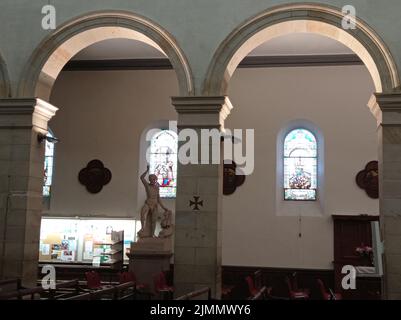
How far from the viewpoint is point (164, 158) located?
15219mm

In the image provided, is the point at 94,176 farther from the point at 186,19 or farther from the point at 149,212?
the point at 186,19

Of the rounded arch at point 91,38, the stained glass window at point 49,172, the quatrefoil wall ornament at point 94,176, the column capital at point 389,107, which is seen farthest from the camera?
the stained glass window at point 49,172

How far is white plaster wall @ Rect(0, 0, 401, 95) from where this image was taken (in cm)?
917

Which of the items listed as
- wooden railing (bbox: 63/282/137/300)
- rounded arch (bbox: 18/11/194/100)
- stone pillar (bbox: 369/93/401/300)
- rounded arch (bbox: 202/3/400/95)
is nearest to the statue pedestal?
wooden railing (bbox: 63/282/137/300)

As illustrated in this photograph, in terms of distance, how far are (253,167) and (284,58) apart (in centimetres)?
283

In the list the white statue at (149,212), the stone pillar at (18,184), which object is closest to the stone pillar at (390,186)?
the white statue at (149,212)

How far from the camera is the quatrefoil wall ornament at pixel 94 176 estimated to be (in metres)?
14.8

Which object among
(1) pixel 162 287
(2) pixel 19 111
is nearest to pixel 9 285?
(1) pixel 162 287

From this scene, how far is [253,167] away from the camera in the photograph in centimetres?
1420

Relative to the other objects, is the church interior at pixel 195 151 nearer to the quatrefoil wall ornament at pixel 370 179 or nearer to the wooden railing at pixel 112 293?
the quatrefoil wall ornament at pixel 370 179

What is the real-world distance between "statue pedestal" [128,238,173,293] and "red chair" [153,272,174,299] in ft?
2.05

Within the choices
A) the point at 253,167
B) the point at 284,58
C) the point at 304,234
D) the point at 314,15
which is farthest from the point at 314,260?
the point at 314,15

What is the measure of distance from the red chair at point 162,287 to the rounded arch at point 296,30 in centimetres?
355

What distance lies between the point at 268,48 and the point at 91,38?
5.27m
